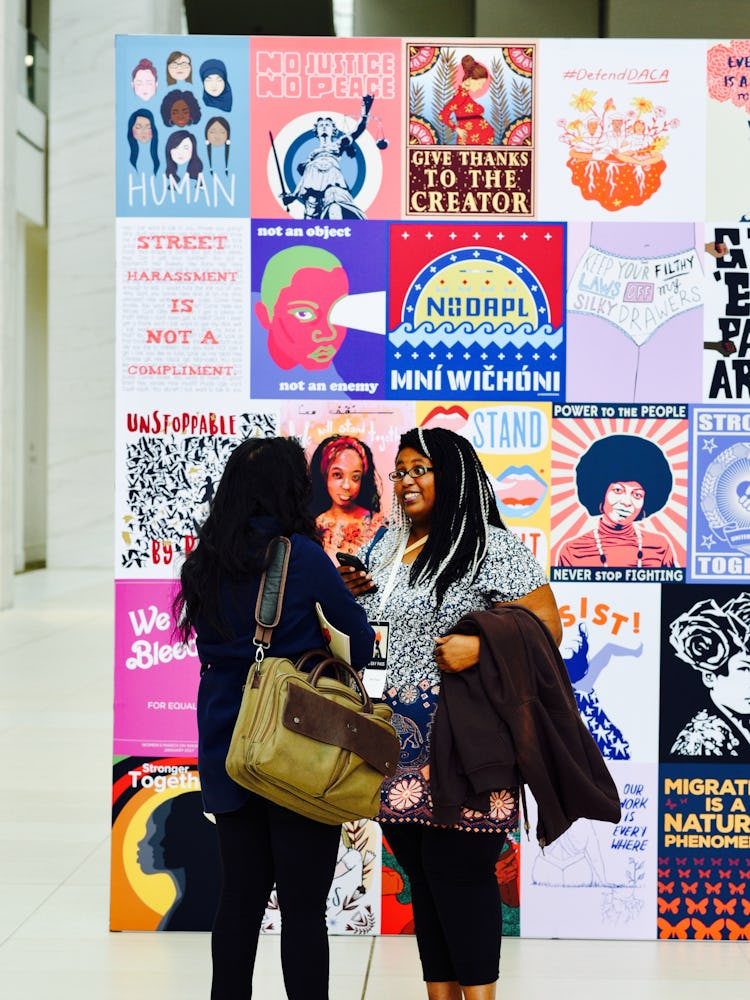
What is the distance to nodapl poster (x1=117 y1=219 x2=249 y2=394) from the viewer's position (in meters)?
3.72

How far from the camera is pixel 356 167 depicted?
372 cm

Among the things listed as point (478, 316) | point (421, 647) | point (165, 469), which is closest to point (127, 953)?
point (165, 469)

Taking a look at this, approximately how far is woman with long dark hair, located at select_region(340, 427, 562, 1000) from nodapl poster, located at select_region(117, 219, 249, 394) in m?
1.09

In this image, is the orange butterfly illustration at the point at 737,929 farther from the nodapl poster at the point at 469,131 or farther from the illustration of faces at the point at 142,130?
the illustration of faces at the point at 142,130

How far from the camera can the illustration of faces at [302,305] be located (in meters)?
3.72

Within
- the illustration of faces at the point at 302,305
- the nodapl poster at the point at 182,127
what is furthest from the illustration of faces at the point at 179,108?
the illustration of faces at the point at 302,305

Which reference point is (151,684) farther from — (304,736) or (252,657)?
(304,736)

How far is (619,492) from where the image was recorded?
12.3 feet

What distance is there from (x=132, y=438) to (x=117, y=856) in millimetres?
1233

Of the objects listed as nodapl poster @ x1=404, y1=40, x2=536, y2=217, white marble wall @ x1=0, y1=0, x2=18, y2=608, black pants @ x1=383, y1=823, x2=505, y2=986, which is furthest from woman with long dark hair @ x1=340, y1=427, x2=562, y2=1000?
white marble wall @ x1=0, y1=0, x2=18, y2=608

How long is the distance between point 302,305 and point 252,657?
155cm

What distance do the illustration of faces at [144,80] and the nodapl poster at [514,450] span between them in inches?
47.5

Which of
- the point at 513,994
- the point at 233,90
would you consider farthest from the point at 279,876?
the point at 233,90

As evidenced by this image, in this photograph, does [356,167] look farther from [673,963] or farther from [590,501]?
[673,963]
